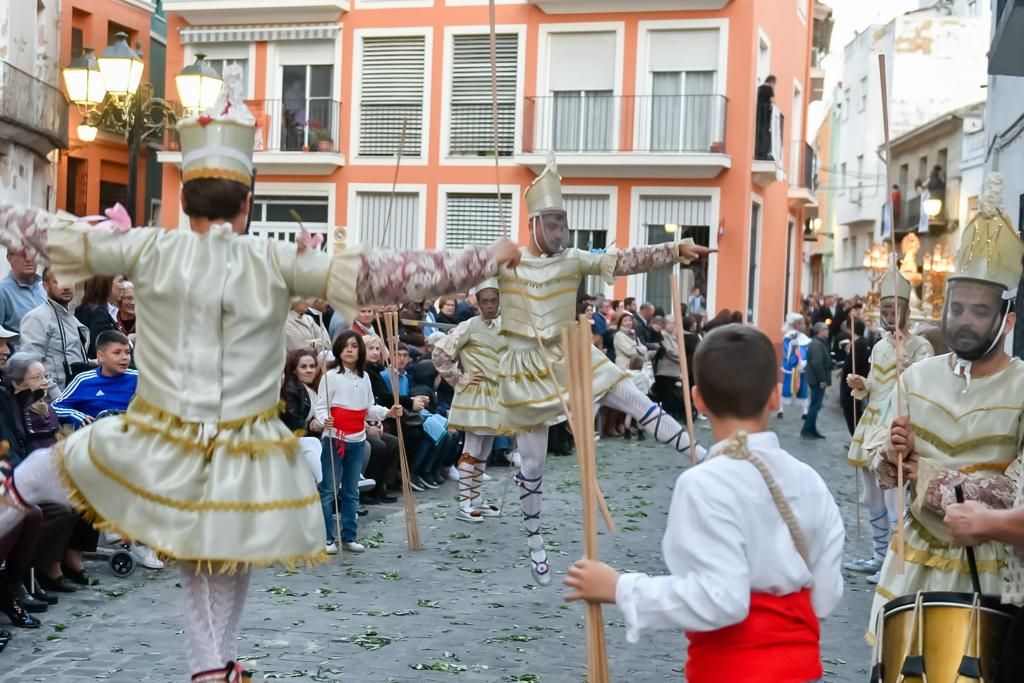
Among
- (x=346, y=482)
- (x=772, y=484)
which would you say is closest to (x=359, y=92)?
(x=346, y=482)

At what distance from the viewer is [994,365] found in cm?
555

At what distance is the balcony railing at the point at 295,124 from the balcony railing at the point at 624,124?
4.41 metres

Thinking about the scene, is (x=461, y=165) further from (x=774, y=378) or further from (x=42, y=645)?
(x=774, y=378)

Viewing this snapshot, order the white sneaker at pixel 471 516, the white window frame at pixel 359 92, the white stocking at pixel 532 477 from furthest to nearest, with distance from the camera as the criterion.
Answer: the white window frame at pixel 359 92, the white sneaker at pixel 471 516, the white stocking at pixel 532 477

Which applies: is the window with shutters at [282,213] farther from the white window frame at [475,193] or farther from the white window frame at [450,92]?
the white window frame at [450,92]

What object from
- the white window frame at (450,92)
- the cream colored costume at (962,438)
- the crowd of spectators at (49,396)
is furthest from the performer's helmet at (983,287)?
the white window frame at (450,92)

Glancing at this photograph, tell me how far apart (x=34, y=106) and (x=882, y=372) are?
20159mm

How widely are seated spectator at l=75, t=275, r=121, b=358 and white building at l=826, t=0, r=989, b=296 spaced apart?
4009cm

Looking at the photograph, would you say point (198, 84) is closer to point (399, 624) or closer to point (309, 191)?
point (399, 624)

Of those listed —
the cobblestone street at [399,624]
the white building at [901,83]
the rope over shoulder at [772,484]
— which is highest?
the white building at [901,83]

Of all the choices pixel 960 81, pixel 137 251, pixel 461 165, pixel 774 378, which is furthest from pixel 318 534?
pixel 960 81

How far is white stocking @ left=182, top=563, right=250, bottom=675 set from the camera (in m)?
4.76

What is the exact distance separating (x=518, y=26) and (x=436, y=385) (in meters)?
15.6

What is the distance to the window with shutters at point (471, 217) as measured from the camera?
29.5 m
